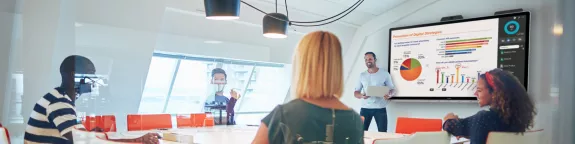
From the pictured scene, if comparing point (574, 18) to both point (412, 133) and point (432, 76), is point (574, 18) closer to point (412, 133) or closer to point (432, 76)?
point (432, 76)

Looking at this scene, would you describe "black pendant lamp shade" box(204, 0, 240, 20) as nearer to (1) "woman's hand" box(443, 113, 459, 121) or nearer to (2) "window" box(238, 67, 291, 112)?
(2) "window" box(238, 67, 291, 112)

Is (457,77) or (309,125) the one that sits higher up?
(457,77)

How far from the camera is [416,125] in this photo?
3287mm

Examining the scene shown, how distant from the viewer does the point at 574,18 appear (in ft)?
8.57

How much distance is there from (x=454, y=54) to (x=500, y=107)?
1.74ft

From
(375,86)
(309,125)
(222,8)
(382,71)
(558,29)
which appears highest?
Answer: (222,8)

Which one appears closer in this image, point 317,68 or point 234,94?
point 317,68

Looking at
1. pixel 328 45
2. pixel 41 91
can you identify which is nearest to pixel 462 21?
pixel 328 45

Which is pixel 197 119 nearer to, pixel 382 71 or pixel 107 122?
pixel 107 122

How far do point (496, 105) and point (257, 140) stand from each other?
1682 mm

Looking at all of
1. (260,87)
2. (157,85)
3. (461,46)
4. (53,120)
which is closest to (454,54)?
(461,46)

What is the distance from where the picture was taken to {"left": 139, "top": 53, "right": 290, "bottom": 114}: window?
339 cm

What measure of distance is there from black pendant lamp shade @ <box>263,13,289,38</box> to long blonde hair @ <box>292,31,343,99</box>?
1.14 metres

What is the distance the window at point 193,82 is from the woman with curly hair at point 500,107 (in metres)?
1.31
